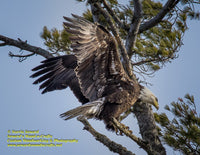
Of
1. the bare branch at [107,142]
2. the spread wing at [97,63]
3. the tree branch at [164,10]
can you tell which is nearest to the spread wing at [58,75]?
the spread wing at [97,63]

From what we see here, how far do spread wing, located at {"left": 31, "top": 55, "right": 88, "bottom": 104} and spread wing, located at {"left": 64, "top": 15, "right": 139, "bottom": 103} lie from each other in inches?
21.7

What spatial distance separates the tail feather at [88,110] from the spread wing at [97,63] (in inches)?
6.0

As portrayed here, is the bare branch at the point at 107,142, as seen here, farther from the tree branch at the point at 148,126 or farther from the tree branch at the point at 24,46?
the tree branch at the point at 24,46

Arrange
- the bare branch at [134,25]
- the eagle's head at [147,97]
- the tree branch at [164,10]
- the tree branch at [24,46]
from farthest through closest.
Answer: the tree branch at [24,46] → the bare branch at [134,25] → the tree branch at [164,10] → the eagle's head at [147,97]

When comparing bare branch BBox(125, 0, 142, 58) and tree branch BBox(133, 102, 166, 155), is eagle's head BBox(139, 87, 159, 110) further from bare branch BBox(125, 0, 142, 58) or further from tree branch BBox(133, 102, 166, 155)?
bare branch BBox(125, 0, 142, 58)

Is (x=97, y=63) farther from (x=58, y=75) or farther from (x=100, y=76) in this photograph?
(x=58, y=75)

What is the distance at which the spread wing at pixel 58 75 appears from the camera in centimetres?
449

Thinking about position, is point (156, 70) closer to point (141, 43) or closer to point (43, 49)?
point (141, 43)

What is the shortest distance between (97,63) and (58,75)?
1006 mm

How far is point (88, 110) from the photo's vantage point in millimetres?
3668

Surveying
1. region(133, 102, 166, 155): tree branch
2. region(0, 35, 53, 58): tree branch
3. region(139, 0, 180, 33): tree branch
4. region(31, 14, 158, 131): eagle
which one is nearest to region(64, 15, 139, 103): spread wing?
region(31, 14, 158, 131): eagle

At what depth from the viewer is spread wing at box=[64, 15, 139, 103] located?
142 inches

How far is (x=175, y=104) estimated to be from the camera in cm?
446

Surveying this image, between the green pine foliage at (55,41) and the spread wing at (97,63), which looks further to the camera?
the green pine foliage at (55,41)
